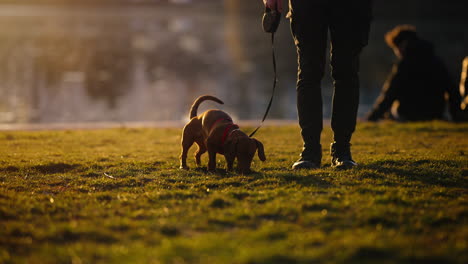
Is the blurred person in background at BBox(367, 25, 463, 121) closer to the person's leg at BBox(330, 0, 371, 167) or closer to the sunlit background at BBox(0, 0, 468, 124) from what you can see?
the sunlit background at BBox(0, 0, 468, 124)

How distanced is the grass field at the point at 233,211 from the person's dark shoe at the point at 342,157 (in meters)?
0.13

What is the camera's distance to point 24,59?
25.8 meters

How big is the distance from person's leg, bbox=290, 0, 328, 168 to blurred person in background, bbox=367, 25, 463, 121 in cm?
507

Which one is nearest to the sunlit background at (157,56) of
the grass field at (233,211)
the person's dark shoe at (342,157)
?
the grass field at (233,211)

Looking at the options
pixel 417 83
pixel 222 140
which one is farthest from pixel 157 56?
pixel 222 140

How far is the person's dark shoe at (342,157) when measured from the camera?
429 centimetres

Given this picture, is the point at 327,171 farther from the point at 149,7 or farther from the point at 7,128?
the point at 149,7

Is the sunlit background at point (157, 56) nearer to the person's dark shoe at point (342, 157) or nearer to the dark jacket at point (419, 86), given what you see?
the dark jacket at point (419, 86)

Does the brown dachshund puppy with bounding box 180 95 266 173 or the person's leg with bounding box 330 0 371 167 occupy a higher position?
the person's leg with bounding box 330 0 371 167

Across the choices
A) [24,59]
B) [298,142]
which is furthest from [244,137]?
[24,59]

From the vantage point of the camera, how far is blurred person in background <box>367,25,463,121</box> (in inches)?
347

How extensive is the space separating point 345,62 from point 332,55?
13cm

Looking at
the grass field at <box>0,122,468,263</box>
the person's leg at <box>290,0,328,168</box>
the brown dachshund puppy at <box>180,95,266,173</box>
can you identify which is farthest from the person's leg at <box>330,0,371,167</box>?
the brown dachshund puppy at <box>180,95,266,173</box>

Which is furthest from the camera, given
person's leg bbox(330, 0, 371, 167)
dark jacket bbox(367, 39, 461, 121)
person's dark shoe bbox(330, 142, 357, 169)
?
dark jacket bbox(367, 39, 461, 121)
